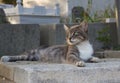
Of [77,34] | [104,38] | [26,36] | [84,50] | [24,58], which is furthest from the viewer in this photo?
[104,38]

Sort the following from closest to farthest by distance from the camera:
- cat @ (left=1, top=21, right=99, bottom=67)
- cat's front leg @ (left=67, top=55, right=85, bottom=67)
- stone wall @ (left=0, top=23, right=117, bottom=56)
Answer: cat's front leg @ (left=67, top=55, right=85, bottom=67) → cat @ (left=1, top=21, right=99, bottom=67) → stone wall @ (left=0, top=23, right=117, bottom=56)

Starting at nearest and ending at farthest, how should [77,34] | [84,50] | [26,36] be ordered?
[77,34], [84,50], [26,36]

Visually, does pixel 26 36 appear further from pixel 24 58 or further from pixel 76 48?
pixel 76 48

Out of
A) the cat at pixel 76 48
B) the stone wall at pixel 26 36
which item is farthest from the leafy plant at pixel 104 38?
the cat at pixel 76 48

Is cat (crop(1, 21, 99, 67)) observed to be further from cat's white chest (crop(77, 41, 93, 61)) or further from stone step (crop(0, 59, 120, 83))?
stone step (crop(0, 59, 120, 83))

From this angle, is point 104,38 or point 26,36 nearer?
point 26,36

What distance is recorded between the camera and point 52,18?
1642 cm

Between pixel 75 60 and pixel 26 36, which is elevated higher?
pixel 75 60

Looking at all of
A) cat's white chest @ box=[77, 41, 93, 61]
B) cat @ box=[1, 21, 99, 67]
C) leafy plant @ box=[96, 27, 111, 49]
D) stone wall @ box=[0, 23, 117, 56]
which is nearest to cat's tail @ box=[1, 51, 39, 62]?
cat @ box=[1, 21, 99, 67]

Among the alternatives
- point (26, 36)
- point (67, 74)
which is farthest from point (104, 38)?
point (67, 74)

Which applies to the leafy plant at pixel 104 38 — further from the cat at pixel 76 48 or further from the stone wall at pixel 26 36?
the cat at pixel 76 48

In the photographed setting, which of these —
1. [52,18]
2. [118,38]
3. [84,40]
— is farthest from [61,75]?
[52,18]

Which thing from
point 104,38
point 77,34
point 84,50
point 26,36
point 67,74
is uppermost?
point 77,34

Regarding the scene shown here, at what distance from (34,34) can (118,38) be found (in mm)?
2752
